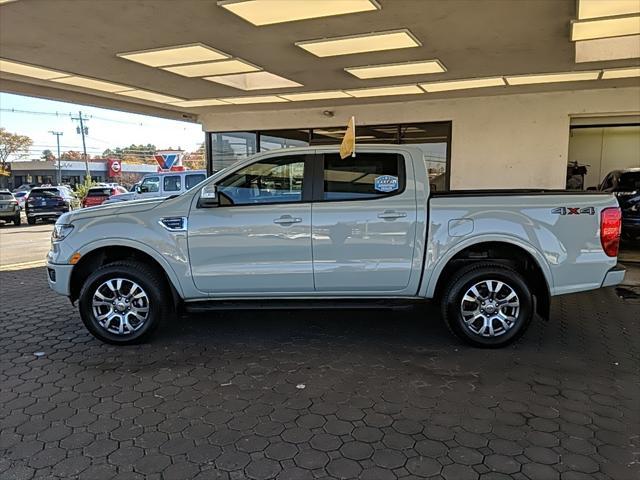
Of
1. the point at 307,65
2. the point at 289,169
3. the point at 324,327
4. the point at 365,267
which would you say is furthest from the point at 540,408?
the point at 307,65

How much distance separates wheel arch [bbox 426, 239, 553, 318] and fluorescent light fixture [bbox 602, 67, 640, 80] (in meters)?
4.74

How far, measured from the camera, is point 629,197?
9.97 m

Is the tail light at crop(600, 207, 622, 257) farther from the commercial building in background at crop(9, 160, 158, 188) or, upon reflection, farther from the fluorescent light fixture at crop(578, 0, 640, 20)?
the commercial building in background at crop(9, 160, 158, 188)

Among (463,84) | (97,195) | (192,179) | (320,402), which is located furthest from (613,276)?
(97,195)

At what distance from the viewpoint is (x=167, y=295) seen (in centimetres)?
491

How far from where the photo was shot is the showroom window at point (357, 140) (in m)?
10.8

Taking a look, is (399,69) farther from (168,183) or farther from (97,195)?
(97,195)

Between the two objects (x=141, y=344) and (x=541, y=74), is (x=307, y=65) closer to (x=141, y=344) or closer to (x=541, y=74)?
(x=541, y=74)

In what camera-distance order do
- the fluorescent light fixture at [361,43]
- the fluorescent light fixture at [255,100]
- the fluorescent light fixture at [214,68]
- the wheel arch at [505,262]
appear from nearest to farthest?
the wheel arch at [505,262], the fluorescent light fixture at [361,43], the fluorescent light fixture at [214,68], the fluorescent light fixture at [255,100]

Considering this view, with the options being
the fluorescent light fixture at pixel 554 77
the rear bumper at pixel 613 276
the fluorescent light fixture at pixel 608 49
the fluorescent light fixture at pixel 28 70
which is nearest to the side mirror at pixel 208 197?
the rear bumper at pixel 613 276

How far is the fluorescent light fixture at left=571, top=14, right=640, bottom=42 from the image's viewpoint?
5.23 m

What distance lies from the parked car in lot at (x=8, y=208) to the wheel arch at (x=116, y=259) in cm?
1848

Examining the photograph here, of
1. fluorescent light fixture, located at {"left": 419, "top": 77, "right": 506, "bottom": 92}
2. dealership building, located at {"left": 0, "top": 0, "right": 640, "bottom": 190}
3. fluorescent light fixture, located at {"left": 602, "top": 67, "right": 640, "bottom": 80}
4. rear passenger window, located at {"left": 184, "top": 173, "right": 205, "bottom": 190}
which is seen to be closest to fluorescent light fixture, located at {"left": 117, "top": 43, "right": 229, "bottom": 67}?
dealership building, located at {"left": 0, "top": 0, "right": 640, "bottom": 190}

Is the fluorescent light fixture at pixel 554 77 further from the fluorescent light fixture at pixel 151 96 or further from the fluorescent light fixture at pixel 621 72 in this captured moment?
the fluorescent light fixture at pixel 151 96
